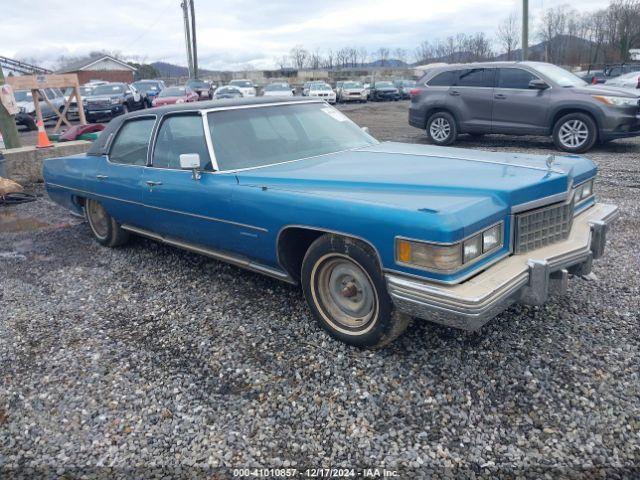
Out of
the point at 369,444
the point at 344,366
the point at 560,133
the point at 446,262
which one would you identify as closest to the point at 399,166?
the point at 446,262

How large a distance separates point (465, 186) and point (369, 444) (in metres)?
1.48

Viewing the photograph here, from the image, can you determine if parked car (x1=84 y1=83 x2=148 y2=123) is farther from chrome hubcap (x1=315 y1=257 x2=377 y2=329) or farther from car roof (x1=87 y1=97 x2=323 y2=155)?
chrome hubcap (x1=315 y1=257 x2=377 y2=329)

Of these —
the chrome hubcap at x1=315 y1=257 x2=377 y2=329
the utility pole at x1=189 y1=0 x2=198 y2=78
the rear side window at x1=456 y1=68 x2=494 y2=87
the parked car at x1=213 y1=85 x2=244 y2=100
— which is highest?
the utility pole at x1=189 y1=0 x2=198 y2=78

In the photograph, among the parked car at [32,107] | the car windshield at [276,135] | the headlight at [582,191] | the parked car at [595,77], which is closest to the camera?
the headlight at [582,191]

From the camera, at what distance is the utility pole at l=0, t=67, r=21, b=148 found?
9617mm

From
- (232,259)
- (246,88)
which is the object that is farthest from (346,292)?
(246,88)

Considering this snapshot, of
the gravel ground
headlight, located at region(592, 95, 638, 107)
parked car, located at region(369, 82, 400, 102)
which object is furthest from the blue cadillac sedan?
parked car, located at region(369, 82, 400, 102)

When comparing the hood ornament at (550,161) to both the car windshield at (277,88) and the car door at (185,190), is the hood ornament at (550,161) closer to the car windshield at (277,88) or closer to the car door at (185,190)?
the car door at (185,190)

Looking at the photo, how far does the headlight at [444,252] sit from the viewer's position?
8.70 feet

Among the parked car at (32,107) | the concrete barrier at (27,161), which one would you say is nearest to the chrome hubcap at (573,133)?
the concrete barrier at (27,161)

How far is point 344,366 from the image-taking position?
3.10 m

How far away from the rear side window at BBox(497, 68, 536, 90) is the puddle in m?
8.25

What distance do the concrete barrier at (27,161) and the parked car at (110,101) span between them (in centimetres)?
1390

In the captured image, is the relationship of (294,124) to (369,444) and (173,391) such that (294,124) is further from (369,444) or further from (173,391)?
(369,444)
